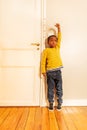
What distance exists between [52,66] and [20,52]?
546 mm

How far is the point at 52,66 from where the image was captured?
3.23 metres

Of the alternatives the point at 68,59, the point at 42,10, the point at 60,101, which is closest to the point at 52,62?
the point at 68,59

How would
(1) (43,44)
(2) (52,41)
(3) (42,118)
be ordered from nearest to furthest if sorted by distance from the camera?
1. (3) (42,118)
2. (2) (52,41)
3. (1) (43,44)

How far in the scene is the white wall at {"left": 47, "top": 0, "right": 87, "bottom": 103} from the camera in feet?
11.0

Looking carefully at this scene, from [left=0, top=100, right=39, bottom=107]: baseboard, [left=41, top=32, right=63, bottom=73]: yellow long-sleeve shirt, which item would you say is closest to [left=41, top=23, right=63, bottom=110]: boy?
[left=41, top=32, right=63, bottom=73]: yellow long-sleeve shirt

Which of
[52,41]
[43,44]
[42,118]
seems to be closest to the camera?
[42,118]

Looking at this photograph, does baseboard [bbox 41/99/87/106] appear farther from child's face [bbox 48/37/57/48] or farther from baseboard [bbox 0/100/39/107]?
child's face [bbox 48/37/57/48]

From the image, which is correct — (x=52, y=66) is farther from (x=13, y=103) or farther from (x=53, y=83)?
(x=13, y=103)

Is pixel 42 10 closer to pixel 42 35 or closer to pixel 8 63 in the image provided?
pixel 42 35

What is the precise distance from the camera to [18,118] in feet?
8.79

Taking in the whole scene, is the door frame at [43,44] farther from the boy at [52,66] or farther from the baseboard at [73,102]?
the baseboard at [73,102]

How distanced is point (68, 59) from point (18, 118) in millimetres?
1240

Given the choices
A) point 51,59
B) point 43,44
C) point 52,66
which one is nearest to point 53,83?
point 52,66

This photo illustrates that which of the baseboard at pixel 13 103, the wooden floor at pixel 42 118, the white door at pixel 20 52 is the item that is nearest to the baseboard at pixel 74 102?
the wooden floor at pixel 42 118
